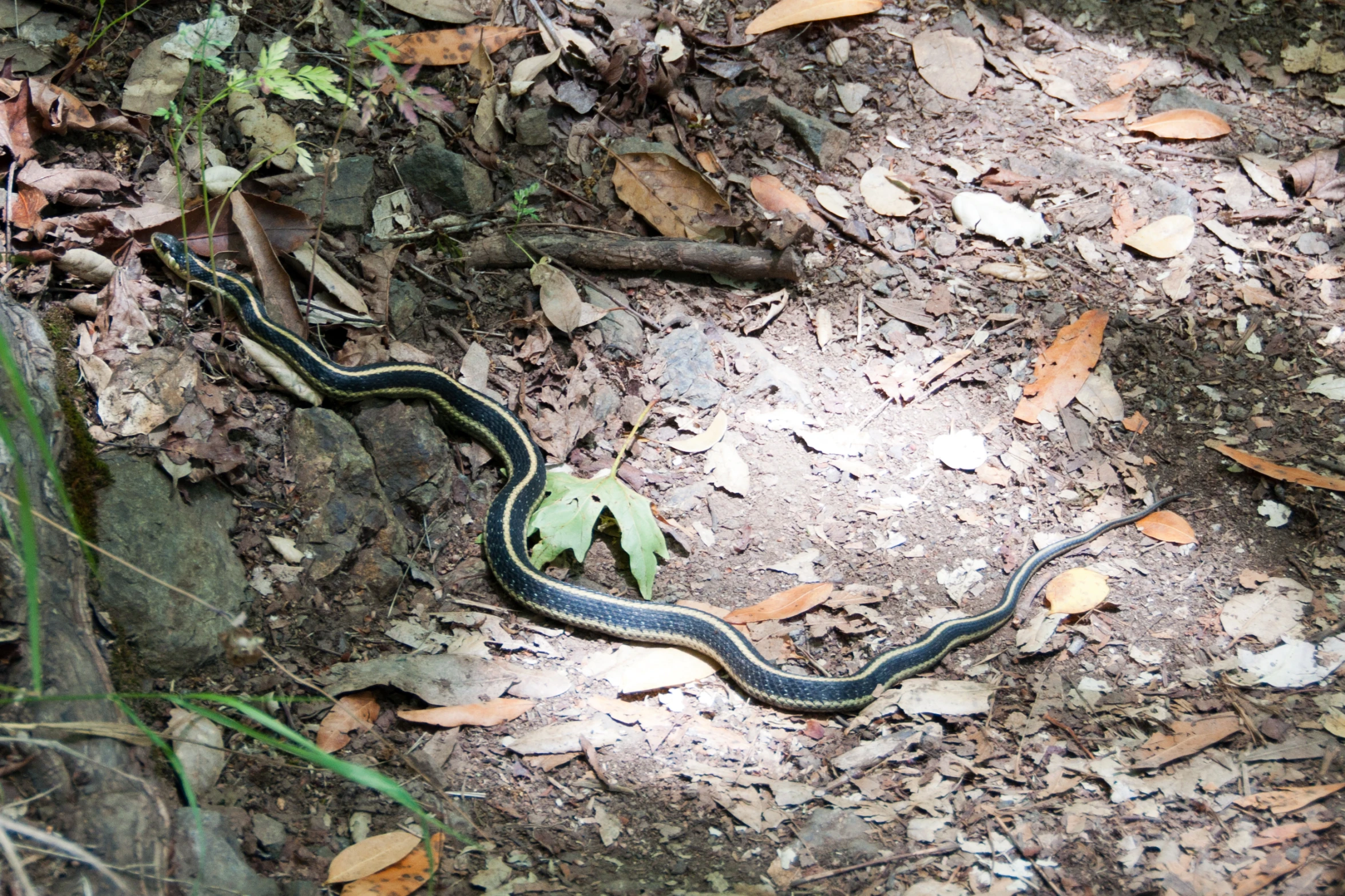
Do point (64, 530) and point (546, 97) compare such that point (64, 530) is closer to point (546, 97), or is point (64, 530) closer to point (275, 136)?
point (275, 136)

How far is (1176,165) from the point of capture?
6.59 meters

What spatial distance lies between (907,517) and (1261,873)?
2267 mm

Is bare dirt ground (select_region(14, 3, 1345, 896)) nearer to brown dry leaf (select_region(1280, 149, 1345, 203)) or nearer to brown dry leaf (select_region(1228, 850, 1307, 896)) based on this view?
brown dry leaf (select_region(1228, 850, 1307, 896))

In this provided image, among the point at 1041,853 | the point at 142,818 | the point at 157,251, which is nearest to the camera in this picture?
the point at 142,818

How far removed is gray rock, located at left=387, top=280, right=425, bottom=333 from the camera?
5.42m

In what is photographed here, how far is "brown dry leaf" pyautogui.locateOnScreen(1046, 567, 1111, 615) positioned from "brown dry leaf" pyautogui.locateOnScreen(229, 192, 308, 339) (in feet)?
14.2

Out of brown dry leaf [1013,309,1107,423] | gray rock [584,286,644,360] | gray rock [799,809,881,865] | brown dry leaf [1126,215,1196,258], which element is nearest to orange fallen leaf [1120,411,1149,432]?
brown dry leaf [1013,309,1107,423]

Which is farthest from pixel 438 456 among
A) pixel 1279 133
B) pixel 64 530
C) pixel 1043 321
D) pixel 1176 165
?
pixel 1279 133

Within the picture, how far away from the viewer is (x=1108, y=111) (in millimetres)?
6824

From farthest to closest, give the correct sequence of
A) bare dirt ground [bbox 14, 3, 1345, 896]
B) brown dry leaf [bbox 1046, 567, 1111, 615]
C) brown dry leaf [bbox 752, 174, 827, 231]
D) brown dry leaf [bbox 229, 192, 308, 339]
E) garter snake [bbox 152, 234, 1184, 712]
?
brown dry leaf [bbox 752, 174, 827, 231] → brown dry leaf [bbox 229, 192, 308, 339] → brown dry leaf [bbox 1046, 567, 1111, 615] → garter snake [bbox 152, 234, 1184, 712] → bare dirt ground [bbox 14, 3, 1345, 896]

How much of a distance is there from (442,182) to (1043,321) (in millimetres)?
3925

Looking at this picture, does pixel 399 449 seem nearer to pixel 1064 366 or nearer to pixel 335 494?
pixel 335 494

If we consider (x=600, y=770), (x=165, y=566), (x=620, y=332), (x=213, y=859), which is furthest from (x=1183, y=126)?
(x=213, y=859)

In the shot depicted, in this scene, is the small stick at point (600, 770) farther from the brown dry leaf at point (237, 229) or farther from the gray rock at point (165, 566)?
the brown dry leaf at point (237, 229)
